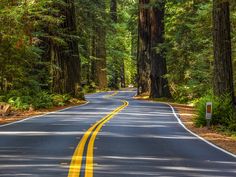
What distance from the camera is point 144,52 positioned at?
167ft

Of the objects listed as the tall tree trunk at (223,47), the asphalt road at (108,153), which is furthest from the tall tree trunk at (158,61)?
the asphalt road at (108,153)

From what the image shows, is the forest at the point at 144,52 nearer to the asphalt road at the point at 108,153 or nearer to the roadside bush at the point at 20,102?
the roadside bush at the point at 20,102

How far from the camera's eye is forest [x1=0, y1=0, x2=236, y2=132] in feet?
74.3

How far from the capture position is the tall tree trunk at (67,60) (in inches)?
1464

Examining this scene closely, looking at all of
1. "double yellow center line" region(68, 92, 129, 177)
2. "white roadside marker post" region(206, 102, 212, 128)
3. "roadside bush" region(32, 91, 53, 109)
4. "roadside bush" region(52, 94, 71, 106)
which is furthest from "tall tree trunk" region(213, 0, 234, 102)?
"roadside bush" region(52, 94, 71, 106)

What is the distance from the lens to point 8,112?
25.3m

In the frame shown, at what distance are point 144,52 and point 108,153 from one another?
1549 inches

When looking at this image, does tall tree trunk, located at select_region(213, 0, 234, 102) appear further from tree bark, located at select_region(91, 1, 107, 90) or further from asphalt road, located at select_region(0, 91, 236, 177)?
tree bark, located at select_region(91, 1, 107, 90)

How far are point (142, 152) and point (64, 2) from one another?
79.4 ft

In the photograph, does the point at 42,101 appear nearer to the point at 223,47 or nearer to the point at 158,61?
the point at 223,47

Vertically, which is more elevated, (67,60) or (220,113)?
(67,60)

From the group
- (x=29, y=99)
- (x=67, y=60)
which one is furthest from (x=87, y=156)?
(x=67, y=60)

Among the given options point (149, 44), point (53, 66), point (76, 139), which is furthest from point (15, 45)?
point (149, 44)

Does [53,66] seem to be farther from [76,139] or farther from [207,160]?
[207,160]
